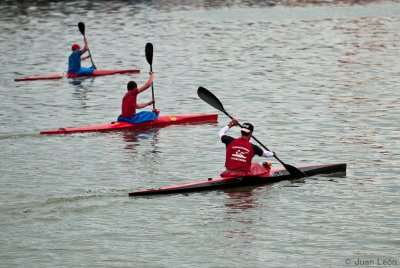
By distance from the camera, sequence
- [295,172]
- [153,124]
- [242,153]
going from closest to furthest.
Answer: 1. [242,153]
2. [295,172]
3. [153,124]

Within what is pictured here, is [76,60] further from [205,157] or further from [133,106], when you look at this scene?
[205,157]

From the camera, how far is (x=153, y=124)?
1288 inches

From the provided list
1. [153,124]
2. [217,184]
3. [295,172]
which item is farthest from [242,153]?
[153,124]

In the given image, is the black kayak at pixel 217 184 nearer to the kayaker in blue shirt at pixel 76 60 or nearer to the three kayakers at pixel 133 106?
the three kayakers at pixel 133 106

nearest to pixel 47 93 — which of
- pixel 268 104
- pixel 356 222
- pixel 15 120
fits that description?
pixel 15 120

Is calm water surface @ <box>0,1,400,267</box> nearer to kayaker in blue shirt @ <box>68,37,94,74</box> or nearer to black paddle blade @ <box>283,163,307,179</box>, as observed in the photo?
black paddle blade @ <box>283,163,307,179</box>

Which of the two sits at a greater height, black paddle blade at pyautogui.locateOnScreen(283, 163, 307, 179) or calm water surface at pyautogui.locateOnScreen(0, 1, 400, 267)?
black paddle blade at pyautogui.locateOnScreen(283, 163, 307, 179)

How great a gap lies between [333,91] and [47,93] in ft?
36.0

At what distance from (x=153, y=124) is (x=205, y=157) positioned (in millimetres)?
4140

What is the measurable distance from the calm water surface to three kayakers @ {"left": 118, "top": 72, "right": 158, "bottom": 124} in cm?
56

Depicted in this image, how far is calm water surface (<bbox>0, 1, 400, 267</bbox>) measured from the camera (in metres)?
20.7

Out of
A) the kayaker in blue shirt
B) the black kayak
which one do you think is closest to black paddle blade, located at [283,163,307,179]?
the black kayak

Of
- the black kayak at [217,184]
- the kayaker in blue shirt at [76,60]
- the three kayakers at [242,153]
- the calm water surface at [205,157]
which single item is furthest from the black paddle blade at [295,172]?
the kayaker in blue shirt at [76,60]

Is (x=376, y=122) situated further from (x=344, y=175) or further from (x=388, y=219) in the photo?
(x=388, y=219)
